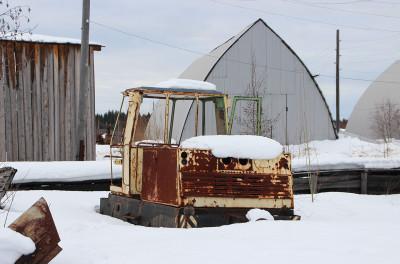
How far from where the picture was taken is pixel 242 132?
19875mm

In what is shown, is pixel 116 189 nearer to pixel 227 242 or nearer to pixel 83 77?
pixel 227 242

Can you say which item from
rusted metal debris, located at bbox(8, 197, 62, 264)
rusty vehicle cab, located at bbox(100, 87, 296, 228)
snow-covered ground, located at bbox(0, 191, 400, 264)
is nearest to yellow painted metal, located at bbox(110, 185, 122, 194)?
rusty vehicle cab, located at bbox(100, 87, 296, 228)

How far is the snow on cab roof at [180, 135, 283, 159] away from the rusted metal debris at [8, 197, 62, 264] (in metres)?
2.60

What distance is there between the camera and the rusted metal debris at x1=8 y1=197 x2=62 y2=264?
4133 millimetres

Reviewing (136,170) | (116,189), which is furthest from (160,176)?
(116,189)

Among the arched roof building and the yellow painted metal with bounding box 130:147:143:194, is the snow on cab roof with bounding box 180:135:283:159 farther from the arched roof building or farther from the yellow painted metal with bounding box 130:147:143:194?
the arched roof building

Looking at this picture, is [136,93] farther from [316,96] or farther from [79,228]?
[316,96]

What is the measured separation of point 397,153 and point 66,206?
55.0 ft

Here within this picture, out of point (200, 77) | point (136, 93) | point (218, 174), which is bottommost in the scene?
point (218, 174)

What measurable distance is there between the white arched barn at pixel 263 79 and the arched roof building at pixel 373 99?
1348 cm

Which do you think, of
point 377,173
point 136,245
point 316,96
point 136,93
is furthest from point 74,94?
point 316,96

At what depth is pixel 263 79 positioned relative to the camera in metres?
21.1

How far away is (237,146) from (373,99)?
32801mm

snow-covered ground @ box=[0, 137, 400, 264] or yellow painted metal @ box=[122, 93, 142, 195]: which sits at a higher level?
yellow painted metal @ box=[122, 93, 142, 195]
